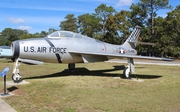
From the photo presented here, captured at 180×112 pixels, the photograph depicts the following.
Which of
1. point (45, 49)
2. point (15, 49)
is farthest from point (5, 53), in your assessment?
point (15, 49)

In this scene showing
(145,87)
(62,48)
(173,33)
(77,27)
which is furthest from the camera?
(77,27)

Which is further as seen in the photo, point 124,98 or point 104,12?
point 104,12

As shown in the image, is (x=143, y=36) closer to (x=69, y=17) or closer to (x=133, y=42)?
(x=133, y=42)

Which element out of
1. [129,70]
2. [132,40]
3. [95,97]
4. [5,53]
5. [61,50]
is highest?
[132,40]

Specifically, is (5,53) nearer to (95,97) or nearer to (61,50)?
(61,50)

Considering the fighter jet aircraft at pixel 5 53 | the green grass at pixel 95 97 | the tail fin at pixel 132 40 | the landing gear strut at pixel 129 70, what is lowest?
the green grass at pixel 95 97

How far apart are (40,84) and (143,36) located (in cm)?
3688

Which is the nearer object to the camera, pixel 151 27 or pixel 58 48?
pixel 58 48

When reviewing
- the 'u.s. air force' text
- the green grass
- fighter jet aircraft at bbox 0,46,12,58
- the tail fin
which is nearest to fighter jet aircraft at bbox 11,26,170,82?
the 'u.s. air force' text

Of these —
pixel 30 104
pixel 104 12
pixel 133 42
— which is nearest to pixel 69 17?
pixel 104 12

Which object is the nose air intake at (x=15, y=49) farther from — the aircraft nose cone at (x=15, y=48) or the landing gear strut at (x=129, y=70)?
the landing gear strut at (x=129, y=70)

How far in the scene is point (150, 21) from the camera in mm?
42312

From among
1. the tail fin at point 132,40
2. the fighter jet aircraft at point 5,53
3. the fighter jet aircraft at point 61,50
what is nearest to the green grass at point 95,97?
the fighter jet aircraft at point 61,50

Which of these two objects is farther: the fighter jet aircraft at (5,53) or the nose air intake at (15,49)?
the fighter jet aircraft at (5,53)
